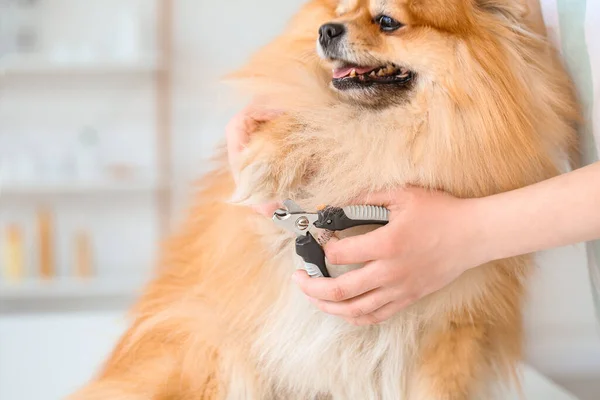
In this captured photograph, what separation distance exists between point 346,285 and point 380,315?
0.26ft

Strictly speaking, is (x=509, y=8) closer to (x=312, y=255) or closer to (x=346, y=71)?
(x=346, y=71)

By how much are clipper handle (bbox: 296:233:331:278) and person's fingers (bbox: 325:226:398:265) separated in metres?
0.02

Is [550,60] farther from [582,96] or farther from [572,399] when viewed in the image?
[572,399]

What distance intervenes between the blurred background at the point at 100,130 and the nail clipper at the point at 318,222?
2250mm

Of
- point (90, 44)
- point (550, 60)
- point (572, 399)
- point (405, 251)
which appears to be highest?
point (90, 44)

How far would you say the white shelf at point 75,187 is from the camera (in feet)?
10.3

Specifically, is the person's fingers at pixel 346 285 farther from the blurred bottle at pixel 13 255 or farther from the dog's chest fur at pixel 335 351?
the blurred bottle at pixel 13 255

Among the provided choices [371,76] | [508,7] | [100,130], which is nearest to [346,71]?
[371,76]

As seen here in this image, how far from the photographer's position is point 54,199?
3322 millimetres

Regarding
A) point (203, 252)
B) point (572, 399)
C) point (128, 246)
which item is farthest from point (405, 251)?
point (128, 246)

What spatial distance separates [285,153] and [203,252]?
0.27 metres

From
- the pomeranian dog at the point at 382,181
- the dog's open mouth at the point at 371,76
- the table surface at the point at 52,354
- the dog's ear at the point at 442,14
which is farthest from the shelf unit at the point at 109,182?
the dog's ear at the point at 442,14

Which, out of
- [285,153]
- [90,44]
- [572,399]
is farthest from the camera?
[90,44]

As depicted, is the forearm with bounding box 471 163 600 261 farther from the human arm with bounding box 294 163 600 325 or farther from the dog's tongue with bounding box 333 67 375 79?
the dog's tongue with bounding box 333 67 375 79
